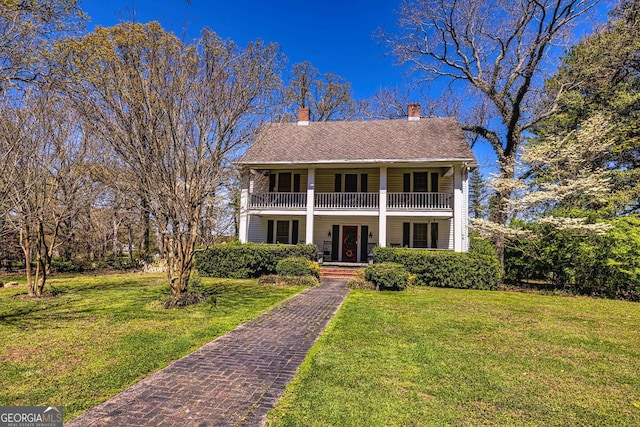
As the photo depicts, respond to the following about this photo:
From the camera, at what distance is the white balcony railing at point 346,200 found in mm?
17266

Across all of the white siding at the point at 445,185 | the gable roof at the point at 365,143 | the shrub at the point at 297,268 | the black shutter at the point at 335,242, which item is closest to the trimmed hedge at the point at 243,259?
the shrub at the point at 297,268

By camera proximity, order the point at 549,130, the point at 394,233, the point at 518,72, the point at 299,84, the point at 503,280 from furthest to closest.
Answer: the point at 299,84
the point at 549,130
the point at 394,233
the point at 518,72
the point at 503,280

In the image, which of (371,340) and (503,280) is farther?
(503,280)

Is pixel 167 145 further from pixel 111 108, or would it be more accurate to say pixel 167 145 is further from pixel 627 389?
pixel 627 389

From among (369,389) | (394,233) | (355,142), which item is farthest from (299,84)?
(369,389)

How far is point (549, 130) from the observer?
A: 20.4m

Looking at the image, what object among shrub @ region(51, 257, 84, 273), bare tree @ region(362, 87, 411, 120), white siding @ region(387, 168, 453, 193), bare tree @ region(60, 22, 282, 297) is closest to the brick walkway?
bare tree @ region(60, 22, 282, 297)

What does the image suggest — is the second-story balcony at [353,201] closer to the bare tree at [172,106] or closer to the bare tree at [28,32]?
the bare tree at [172,106]

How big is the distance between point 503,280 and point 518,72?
401 inches

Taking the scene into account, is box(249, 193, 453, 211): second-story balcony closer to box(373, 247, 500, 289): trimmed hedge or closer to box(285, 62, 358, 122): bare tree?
box(373, 247, 500, 289): trimmed hedge

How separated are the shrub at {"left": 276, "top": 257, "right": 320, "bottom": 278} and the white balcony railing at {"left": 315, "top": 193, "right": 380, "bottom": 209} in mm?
4744

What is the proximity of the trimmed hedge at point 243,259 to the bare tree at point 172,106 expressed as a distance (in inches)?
233

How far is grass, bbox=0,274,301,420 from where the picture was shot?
3814mm

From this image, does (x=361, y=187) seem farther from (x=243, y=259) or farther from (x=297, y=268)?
(x=243, y=259)
